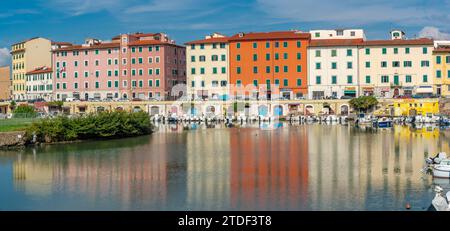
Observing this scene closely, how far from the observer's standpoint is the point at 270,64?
2827 inches

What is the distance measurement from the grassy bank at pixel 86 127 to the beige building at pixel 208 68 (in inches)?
1003

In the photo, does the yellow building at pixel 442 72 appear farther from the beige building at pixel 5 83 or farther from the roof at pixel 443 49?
the beige building at pixel 5 83

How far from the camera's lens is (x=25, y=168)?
93.2 feet

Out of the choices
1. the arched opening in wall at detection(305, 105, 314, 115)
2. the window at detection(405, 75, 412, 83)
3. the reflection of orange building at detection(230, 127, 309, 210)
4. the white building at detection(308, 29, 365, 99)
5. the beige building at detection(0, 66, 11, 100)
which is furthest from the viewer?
the beige building at detection(0, 66, 11, 100)

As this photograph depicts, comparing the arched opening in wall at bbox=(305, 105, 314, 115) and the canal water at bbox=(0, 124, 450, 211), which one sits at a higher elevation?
the arched opening in wall at bbox=(305, 105, 314, 115)

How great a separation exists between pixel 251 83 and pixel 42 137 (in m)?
35.3

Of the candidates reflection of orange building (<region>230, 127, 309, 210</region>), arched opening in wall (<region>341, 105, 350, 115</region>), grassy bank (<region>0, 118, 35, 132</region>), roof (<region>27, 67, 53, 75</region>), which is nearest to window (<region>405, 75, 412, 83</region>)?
arched opening in wall (<region>341, 105, 350, 115</region>)

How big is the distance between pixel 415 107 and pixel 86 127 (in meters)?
37.4

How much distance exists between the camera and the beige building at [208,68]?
242ft

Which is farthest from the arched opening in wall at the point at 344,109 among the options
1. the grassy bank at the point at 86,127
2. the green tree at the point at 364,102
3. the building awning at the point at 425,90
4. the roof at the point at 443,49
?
the grassy bank at the point at 86,127

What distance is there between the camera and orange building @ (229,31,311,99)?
71.1m

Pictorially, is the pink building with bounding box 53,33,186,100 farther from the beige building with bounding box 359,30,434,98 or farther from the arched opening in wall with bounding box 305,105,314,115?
the beige building with bounding box 359,30,434,98

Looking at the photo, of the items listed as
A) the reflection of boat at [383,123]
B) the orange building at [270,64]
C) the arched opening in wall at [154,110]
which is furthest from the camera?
the arched opening in wall at [154,110]

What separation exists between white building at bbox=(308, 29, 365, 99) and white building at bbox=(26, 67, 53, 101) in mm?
37440
